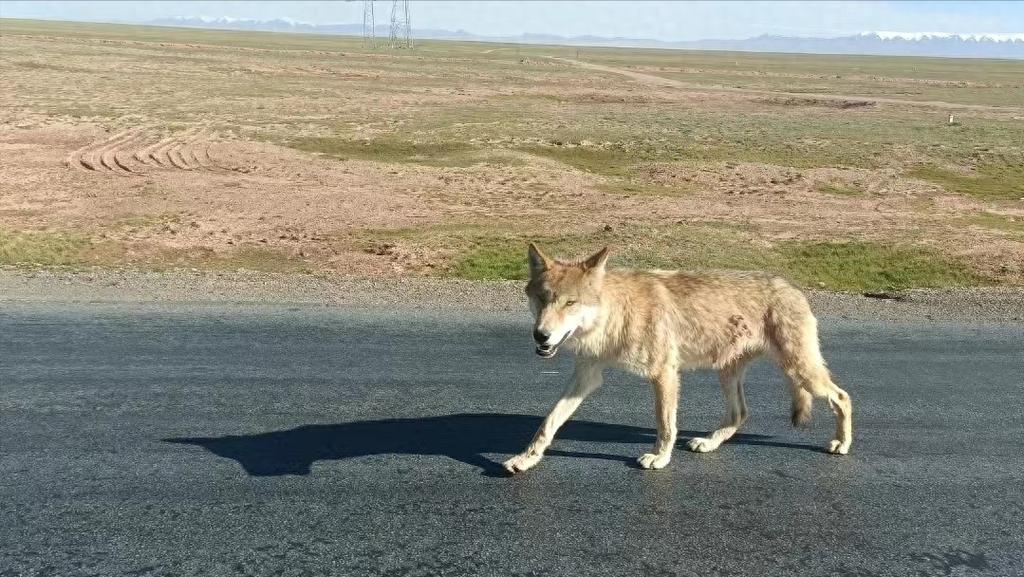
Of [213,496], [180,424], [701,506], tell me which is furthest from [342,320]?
[701,506]

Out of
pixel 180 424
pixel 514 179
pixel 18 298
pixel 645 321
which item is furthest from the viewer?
pixel 514 179

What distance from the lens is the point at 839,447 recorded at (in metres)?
6.74

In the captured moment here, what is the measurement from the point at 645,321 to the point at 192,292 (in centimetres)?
755

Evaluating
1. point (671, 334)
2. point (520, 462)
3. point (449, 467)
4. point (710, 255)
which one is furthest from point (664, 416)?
point (710, 255)

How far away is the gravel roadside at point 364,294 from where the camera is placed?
37.4ft

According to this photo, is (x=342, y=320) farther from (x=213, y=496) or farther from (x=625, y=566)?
(x=625, y=566)

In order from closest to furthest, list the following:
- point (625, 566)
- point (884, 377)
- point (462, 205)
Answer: point (625, 566), point (884, 377), point (462, 205)

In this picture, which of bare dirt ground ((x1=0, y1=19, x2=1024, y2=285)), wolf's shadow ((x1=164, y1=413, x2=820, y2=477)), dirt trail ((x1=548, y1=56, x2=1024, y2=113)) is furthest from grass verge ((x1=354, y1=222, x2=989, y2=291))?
dirt trail ((x1=548, y1=56, x2=1024, y2=113))

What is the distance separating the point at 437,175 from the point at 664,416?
23.0m

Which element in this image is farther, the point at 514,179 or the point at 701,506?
the point at 514,179

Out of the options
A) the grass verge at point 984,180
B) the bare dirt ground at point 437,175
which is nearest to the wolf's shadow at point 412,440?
the bare dirt ground at point 437,175

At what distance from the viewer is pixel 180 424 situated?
278 inches

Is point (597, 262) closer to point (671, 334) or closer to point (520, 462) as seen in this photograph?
point (671, 334)

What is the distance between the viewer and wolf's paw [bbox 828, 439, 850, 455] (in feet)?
22.1
